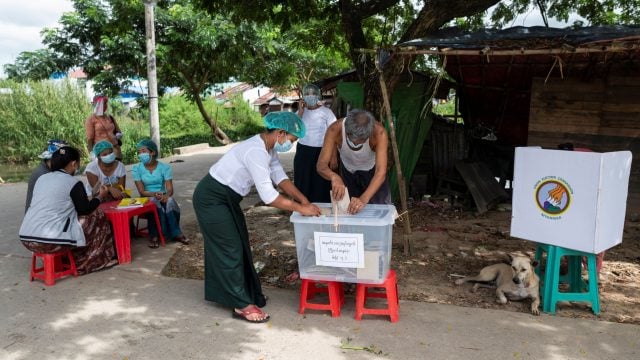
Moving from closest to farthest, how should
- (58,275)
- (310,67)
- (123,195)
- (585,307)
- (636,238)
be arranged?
(585,307)
(58,275)
(123,195)
(636,238)
(310,67)

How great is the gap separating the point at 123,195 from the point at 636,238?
611 cm

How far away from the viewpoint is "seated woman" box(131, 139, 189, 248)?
5.38 meters

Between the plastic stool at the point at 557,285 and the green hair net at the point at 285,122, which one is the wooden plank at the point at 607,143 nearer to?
the plastic stool at the point at 557,285

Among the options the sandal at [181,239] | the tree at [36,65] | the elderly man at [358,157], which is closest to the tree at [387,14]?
the elderly man at [358,157]

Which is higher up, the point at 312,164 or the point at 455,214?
the point at 312,164

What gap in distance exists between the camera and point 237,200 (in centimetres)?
358

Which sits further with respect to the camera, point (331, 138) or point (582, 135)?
point (582, 135)

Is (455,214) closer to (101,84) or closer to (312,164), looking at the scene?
(312,164)

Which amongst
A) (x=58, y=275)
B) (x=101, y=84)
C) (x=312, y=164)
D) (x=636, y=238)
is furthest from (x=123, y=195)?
(x=101, y=84)

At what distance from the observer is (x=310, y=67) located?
84.6ft

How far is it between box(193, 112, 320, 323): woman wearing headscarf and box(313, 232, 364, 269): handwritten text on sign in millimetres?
196

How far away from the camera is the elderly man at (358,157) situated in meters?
3.54

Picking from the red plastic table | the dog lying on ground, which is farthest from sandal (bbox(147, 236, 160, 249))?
the dog lying on ground

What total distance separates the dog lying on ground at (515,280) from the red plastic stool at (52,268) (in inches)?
146
